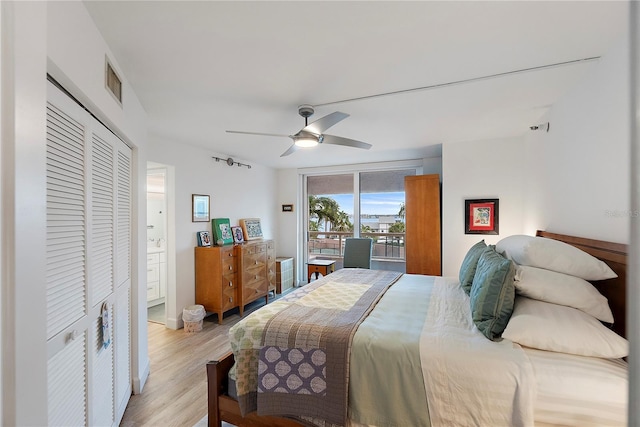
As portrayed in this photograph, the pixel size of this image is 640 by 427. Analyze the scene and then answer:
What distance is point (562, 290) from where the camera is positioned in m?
1.53

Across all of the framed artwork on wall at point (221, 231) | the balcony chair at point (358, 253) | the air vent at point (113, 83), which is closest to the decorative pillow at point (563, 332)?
the air vent at point (113, 83)

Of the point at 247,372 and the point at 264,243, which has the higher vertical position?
the point at 264,243

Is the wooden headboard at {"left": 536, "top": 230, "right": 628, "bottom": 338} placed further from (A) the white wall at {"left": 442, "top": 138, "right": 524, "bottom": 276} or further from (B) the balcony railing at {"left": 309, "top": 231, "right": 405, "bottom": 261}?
(B) the balcony railing at {"left": 309, "top": 231, "right": 405, "bottom": 261}

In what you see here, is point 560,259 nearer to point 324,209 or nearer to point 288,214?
point 324,209

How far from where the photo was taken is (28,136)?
0.63 metres

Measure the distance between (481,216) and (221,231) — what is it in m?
3.55

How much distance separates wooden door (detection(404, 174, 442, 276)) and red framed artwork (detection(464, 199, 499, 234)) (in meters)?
0.38

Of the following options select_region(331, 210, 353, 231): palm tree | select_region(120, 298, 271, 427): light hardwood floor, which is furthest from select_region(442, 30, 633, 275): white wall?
select_region(120, 298, 271, 427): light hardwood floor

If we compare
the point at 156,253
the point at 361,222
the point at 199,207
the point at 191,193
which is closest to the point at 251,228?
the point at 199,207

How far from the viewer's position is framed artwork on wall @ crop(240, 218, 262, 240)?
15.5 ft

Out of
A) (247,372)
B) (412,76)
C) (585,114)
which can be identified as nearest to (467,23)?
(412,76)

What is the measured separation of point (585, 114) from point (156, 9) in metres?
2.61

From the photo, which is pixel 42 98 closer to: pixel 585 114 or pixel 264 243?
pixel 585 114

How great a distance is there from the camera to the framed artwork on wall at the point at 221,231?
4160 mm
